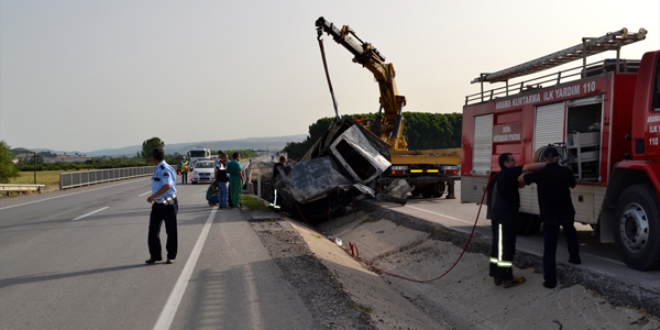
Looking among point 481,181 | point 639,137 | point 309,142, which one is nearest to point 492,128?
point 481,181

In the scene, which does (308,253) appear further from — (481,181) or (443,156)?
(443,156)

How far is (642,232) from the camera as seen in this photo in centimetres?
736

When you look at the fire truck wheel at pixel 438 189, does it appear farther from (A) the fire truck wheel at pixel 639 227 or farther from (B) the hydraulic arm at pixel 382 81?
(A) the fire truck wheel at pixel 639 227

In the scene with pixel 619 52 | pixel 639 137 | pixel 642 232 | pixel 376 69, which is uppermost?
pixel 376 69

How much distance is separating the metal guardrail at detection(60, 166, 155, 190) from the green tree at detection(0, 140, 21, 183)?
673cm

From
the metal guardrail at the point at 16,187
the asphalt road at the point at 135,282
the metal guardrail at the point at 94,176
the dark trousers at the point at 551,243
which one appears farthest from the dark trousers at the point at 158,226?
the metal guardrail at the point at 94,176

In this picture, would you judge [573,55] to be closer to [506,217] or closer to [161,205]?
[506,217]

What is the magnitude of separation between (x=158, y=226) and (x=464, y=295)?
488 centimetres

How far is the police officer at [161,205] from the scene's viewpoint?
899 cm

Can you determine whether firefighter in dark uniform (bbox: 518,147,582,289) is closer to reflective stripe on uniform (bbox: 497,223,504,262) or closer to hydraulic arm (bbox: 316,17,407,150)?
reflective stripe on uniform (bbox: 497,223,504,262)

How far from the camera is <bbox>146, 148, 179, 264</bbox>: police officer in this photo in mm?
8992

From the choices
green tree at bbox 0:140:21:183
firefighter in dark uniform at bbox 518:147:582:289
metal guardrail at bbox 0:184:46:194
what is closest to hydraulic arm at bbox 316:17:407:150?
firefighter in dark uniform at bbox 518:147:582:289

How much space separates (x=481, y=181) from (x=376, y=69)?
10061 millimetres

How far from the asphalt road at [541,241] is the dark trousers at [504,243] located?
0.87 metres
